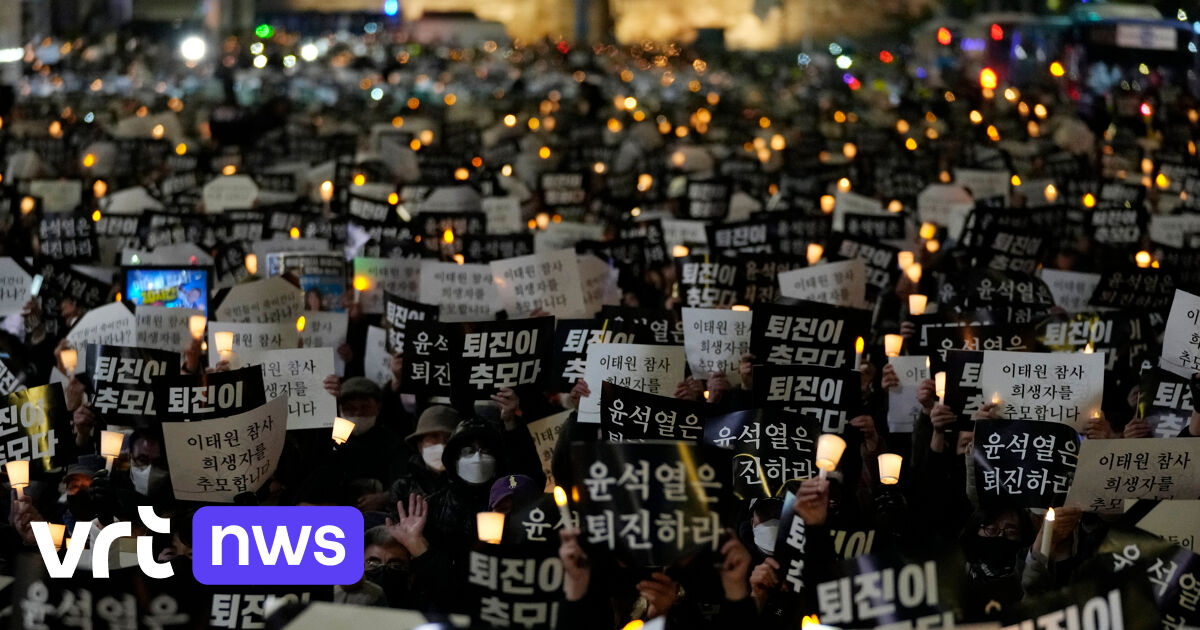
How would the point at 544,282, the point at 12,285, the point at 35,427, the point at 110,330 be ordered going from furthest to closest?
the point at 12,285 → the point at 544,282 → the point at 110,330 → the point at 35,427

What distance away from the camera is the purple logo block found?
18.4ft

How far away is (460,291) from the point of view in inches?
441

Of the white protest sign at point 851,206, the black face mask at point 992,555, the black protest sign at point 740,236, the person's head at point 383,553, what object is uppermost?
the white protest sign at point 851,206

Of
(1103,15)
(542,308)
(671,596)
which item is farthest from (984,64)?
(671,596)

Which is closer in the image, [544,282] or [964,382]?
[964,382]

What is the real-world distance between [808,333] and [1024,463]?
6.58 feet

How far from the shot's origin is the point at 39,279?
1147 centimetres

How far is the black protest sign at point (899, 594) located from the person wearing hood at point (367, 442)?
331 cm

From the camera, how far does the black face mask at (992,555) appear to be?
7184 mm

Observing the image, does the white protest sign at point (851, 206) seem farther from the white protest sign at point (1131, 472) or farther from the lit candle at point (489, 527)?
the lit candle at point (489, 527)

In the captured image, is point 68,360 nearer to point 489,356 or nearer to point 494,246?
point 489,356

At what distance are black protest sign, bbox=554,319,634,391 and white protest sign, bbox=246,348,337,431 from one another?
125 cm

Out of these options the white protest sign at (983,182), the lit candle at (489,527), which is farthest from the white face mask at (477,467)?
the white protest sign at (983,182)

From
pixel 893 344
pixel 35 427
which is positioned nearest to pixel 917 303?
pixel 893 344
